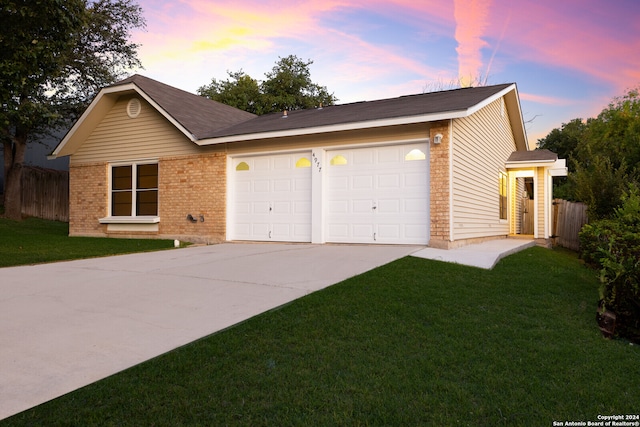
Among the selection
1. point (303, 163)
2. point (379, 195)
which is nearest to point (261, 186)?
point (303, 163)

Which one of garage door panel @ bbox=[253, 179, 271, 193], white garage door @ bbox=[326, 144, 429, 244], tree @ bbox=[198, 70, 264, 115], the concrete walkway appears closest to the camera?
the concrete walkway

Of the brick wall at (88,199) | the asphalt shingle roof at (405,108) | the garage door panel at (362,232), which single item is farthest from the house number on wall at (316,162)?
the brick wall at (88,199)

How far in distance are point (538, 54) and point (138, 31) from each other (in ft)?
56.0

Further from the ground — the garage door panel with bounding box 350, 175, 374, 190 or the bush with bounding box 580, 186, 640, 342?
the garage door panel with bounding box 350, 175, 374, 190

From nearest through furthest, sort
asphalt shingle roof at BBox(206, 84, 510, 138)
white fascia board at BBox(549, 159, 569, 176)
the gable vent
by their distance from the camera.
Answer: asphalt shingle roof at BBox(206, 84, 510, 138) → the gable vent → white fascia board at BBox(549, 159, 569, 176)

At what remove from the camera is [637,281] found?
4.75 meters

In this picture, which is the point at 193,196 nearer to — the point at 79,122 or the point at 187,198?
the point at 187,198

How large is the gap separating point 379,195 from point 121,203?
345 inches

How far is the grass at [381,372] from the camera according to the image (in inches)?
111

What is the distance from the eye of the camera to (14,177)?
18828 mm

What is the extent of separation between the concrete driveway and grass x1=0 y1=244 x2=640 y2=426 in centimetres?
34

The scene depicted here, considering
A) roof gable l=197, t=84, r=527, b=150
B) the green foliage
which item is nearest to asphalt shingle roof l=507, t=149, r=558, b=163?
the green foliage

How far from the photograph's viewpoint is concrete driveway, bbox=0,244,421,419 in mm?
3486

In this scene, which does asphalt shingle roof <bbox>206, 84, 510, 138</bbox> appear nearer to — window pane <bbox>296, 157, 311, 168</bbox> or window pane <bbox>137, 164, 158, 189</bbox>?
window pane <bbox>296, 157, 311, 168</bbox>
